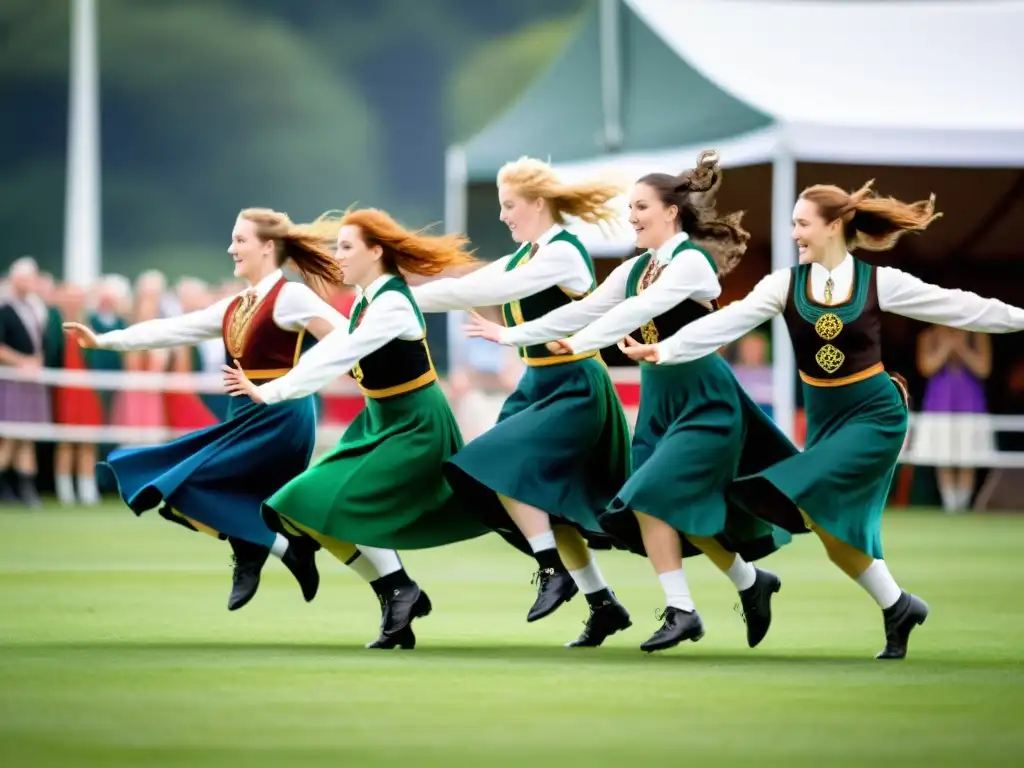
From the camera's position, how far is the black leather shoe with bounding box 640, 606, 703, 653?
22.3 feet

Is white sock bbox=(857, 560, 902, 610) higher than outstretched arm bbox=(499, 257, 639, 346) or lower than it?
lower

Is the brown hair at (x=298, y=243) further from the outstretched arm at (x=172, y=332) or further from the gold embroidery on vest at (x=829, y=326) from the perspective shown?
the gold embroidery on vest at (x=829, y=326)

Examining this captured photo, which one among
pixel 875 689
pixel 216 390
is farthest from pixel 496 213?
pixel 875 689

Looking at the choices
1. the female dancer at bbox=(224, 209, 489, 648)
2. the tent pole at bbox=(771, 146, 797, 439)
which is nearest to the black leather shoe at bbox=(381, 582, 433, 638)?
the female dancer at bbox=(224, 209, 489, 648)

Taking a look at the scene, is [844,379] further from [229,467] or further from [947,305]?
[229,467]

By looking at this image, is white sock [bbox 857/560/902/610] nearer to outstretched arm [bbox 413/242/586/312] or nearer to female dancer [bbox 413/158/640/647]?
female dancer [bbox 413/158/640/647]

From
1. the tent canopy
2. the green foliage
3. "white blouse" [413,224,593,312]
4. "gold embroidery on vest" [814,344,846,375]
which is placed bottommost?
"gold embroidery on vest" [814,344,846,375]

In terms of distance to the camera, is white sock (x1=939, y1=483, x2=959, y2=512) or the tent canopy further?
white sock (x1=939, y1=483, x2=959, y2=512)

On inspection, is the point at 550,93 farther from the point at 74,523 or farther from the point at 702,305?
the point at 702,305

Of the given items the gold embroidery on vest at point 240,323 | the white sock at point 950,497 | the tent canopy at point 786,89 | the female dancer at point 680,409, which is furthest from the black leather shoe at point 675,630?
the white sock at point 950,497

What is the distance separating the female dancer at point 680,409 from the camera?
6832 millimetres

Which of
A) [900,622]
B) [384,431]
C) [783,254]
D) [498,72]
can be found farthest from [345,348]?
[498,72]

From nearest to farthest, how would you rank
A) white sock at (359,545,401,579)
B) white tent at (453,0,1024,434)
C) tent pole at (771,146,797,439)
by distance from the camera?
white sock at (359,545,401,579) < tent pole at (771,146,797,439) < white tent at (453,0,1024,434)

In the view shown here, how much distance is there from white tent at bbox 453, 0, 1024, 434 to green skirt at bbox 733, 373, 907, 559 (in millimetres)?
8012
